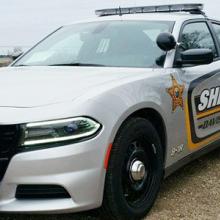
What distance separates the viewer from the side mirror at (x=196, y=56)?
400 cm

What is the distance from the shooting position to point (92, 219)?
11.6 feet

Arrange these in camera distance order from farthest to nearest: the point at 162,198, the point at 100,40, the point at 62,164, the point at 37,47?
the point at 37,47 → the point at 100,40 → the point at 162,198 → the point at 62,164

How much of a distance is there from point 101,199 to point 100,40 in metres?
1.78

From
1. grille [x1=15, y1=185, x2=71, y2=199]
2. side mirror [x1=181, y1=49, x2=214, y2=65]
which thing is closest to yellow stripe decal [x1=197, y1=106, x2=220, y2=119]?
side mirror [x1=181, y1=49, x2=214, y2=65]

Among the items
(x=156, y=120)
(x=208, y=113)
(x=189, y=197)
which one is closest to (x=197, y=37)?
(x=208, y=113)

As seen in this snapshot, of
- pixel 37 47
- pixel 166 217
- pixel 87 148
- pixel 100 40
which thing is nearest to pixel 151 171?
pixel 166 217

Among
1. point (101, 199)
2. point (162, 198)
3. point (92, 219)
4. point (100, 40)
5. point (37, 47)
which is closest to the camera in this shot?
point (101, 199)

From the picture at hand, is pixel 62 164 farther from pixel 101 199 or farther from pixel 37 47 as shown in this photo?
pixel 37 47

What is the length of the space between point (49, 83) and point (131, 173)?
840 millimetres

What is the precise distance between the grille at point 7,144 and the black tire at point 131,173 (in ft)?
2.03

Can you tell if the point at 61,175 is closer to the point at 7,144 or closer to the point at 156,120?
the point at 7,144

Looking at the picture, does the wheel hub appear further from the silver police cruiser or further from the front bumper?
the front bumper

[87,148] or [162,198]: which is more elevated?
[87,148]

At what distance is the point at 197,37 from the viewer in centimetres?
477
